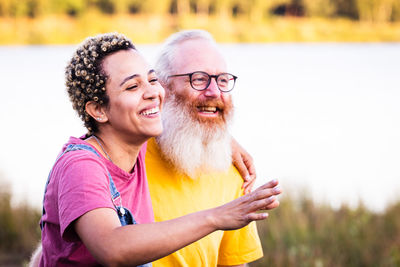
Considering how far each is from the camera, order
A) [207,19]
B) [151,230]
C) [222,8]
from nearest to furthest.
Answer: [151,230], [207,19], [222,8]

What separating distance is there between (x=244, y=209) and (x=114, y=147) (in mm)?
643

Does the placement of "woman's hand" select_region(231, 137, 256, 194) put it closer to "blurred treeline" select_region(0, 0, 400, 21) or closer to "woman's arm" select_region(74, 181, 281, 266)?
"woman's arm" select_region(74, 181, 281, 266)

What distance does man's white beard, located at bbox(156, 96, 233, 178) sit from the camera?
2.87 m

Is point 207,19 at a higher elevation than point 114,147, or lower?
higher

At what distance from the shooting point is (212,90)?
290 centimetres

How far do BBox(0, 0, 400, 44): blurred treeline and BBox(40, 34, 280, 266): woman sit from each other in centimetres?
→ 2429

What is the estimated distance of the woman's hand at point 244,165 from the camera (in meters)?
3.05

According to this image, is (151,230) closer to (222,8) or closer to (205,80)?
(205,80)

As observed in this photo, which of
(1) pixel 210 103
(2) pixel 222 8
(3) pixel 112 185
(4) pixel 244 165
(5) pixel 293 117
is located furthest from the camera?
(2) pixel 222 8

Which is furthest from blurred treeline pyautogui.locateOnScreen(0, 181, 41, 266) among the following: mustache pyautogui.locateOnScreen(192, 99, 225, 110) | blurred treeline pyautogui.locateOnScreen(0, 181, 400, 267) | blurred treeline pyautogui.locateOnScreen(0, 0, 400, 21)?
blurred treeline pyautogui.locateOnScreen(0, 0, 400, 21)

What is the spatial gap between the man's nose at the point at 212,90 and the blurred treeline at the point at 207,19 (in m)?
23.6

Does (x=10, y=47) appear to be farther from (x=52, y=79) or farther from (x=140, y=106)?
(x=140, y=106)

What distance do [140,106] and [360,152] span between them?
1146 centimetres

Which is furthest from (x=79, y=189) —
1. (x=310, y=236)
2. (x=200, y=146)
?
(x=310, y=236)
